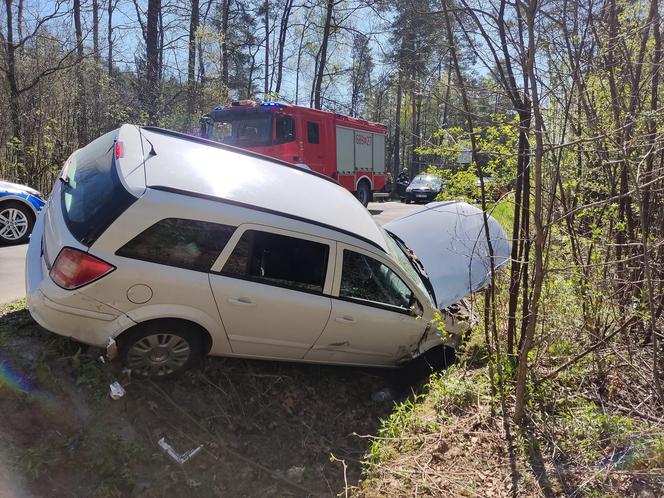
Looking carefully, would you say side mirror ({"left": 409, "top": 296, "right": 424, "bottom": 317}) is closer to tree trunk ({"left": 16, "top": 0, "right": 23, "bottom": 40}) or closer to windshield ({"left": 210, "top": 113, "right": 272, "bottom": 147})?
windshield ({"left": 210, "top": 113, "right": 272, "bottom": 147})

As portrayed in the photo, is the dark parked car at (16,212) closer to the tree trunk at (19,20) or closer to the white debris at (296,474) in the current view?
the white debris at (296,474)

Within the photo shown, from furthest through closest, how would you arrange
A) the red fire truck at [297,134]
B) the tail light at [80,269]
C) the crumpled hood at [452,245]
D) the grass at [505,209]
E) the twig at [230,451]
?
1. the red fire truck at [297,134]
2. the crumpled hood at [452,245]
3. the grass at [505,209]
4. the twig at [230,451]
5. the tail light at [80,269]

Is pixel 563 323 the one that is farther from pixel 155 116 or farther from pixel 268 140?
pixel 155 116

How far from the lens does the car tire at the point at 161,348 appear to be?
316 centimetres

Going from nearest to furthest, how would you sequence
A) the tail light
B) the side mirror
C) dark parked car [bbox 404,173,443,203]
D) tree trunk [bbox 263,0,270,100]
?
1. the tail light
2. the side mirror
3. dark parked car [bbox 404,173,443,203]
4. tree trunk [bbox 263,0,270,100]

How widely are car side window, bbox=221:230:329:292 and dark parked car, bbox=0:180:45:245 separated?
16.7 ft

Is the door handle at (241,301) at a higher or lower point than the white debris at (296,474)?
higher

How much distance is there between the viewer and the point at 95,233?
2.96 m

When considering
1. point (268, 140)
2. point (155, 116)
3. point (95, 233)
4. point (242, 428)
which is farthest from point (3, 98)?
point (242, 428)

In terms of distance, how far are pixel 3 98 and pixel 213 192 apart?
9.61 meters

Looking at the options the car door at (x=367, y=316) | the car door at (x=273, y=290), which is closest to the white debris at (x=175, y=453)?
the car door at (x=273, y=290)

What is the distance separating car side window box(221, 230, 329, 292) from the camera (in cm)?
330

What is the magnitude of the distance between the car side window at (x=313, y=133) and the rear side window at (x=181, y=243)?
32.1 ft

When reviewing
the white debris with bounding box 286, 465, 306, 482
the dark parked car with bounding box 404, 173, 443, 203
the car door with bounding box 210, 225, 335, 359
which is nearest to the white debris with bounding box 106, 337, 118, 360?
the car door with bounding box 210, 225, 335, 359
